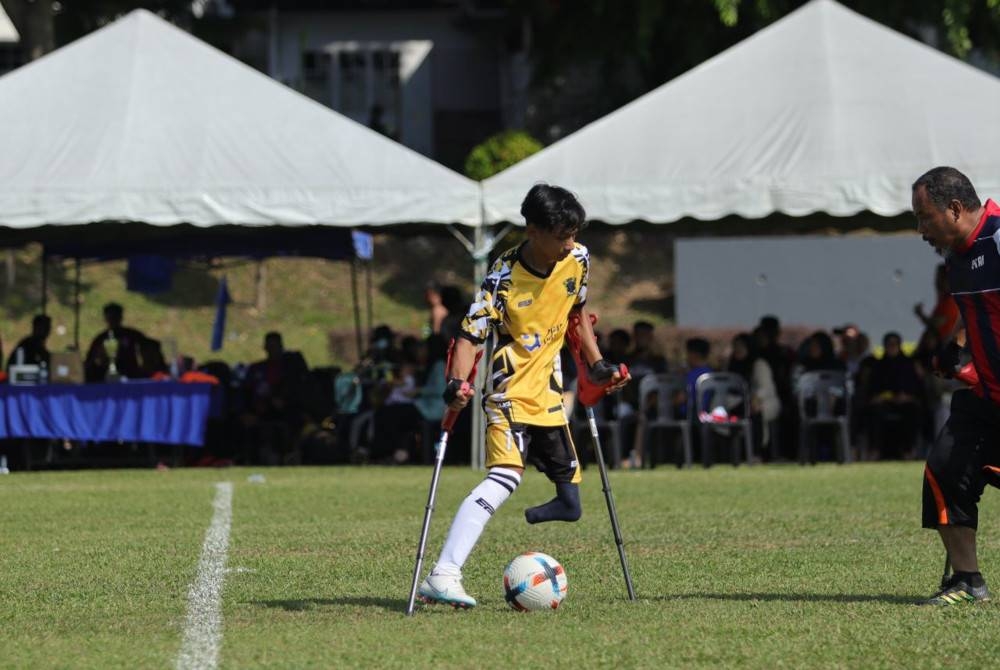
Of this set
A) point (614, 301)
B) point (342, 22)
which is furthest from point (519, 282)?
point (342, 22)

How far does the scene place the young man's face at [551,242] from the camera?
7395 mm

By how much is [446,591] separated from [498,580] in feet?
4.50

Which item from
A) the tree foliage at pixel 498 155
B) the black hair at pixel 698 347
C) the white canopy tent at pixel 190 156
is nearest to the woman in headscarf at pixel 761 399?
the black hair at pixel 698 347

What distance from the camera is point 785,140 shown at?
17.9 metres

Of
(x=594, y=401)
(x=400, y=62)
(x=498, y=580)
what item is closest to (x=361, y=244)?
(x=498, y=580)

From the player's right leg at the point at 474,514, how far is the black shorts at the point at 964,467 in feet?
5.71

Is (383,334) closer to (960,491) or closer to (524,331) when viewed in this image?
(524,331)

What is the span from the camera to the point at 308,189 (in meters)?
17.4

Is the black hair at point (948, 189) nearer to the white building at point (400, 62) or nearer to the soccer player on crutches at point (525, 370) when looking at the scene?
the soccer player on crutches at point (525, 370)

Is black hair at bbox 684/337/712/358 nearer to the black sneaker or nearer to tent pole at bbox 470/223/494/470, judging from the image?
tent pole at bbox 470/223/494/470

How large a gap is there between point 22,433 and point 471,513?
11285 mm

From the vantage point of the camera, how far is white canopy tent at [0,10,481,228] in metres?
17.3

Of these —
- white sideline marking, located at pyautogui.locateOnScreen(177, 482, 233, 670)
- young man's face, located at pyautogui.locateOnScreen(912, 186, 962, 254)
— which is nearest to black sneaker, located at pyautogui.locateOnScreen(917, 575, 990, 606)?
young man's face, located at pyautogui.locateOnScreen(912, 186, 962, 254)

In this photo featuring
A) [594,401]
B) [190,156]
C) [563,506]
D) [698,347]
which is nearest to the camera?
[563,506]
